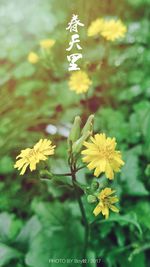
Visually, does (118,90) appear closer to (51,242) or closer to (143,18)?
(143,18)

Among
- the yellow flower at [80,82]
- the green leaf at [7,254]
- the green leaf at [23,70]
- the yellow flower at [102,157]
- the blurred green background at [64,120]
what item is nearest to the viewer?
the yellow flower at [102,157]

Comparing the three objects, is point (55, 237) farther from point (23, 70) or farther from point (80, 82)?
point (23, 70)

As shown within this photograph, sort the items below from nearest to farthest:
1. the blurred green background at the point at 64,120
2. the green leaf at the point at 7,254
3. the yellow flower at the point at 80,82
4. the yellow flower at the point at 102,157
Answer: the yellow flower at the point at 102,157, the green leaf at the point at 7,254, the blurred green background at the point at 64,120, the yellow flower at the point at 80,82

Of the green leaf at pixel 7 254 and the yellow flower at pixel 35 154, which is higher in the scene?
the yellow flower at pixel 35 154

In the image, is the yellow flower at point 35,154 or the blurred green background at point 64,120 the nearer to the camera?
the yellow flower at point 35,154

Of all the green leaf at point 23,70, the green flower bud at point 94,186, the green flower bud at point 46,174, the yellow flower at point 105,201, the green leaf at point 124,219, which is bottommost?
the green leaf at point 124,219

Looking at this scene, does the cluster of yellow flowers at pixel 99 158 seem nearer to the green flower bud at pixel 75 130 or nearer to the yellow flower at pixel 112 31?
the green flower bud at pixel 75 130

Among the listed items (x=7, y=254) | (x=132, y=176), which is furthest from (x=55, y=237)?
(x=132, y=176)

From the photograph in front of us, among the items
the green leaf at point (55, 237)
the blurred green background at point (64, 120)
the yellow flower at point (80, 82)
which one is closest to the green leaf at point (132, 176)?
the blurred green background at point (64, 120)
